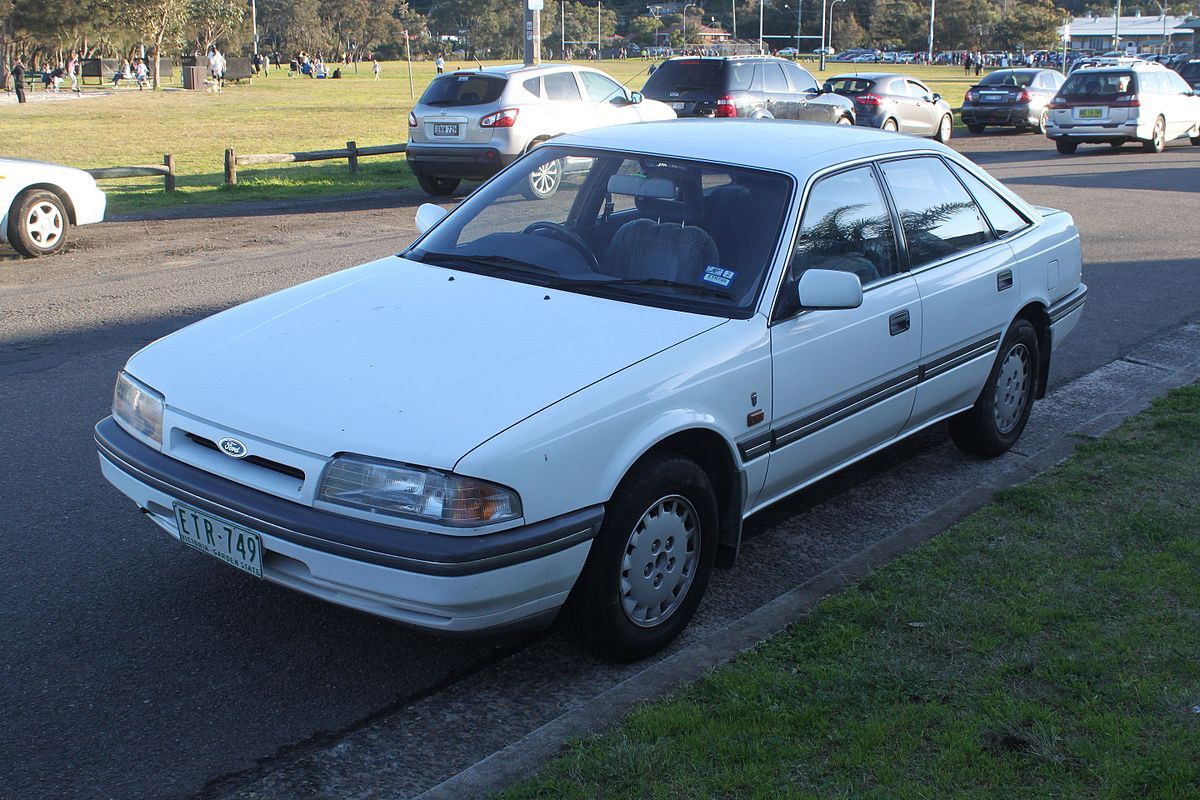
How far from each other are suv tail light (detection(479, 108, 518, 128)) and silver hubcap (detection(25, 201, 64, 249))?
19.2ft

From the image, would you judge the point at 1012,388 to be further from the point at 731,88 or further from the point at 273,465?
the point at 731,88

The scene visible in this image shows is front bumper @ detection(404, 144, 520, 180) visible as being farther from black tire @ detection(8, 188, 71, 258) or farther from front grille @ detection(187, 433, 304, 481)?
front grille @ detection(187, 433, 304, 481)

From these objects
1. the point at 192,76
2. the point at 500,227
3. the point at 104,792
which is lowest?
the point at 104,792

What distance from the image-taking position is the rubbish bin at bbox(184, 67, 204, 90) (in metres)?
53.8

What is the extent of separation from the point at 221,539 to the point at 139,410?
2.21ft

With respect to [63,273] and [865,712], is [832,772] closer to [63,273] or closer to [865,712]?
[865,712]

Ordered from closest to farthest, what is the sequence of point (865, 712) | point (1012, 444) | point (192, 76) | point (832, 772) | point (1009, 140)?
1. point (832, 772)
2. point (865, 712)
3. point (1012, 444)
4. point (1009, 140)
5. point (192, 76)

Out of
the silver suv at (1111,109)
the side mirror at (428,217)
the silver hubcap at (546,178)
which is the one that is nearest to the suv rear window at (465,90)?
the side mirror at (428,217)

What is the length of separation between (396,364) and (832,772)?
178cm

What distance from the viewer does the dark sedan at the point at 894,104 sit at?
78.7 feet

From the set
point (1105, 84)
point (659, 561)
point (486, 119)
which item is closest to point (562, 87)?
point (486, 119)

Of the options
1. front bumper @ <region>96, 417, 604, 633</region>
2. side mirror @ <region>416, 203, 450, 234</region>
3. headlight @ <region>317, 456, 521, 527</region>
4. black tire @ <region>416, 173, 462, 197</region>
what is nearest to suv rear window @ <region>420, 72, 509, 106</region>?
black tire @ <region>416, 173, 462, 197</region>

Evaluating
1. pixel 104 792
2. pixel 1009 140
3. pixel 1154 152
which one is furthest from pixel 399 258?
pixel 1009 140

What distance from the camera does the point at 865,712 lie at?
3371mm
